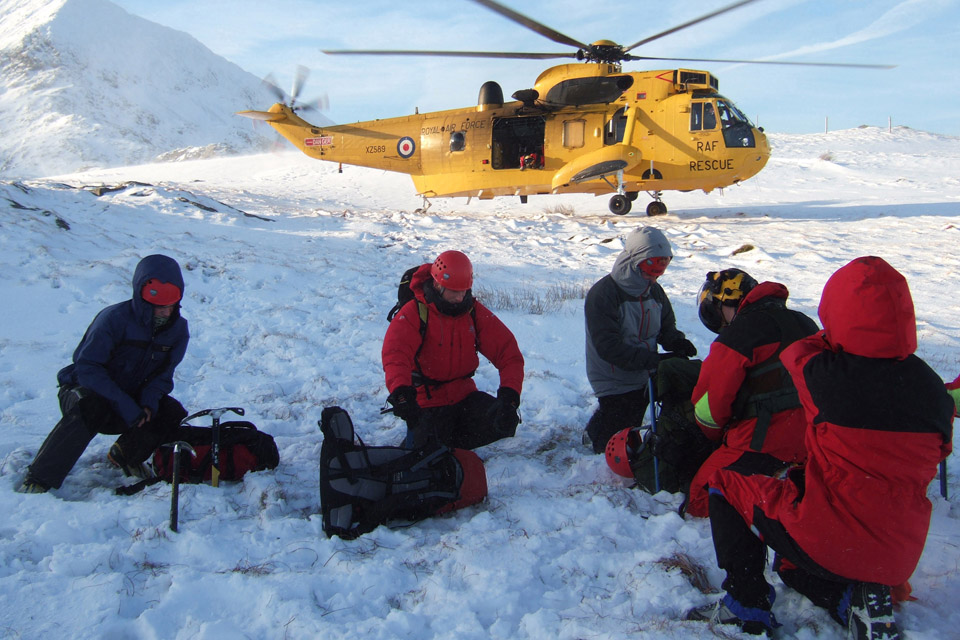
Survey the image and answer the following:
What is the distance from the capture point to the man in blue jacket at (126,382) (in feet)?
9.96

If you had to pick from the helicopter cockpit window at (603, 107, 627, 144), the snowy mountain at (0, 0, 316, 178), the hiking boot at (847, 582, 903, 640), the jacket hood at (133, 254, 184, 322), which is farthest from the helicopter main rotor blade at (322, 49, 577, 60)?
the snowy mountain at (0, 0, 316, 178)

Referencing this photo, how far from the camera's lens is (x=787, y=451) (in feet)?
8.52

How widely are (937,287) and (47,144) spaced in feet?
215

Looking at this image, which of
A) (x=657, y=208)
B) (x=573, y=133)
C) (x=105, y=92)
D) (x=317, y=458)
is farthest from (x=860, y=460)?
(x=105, y=92)

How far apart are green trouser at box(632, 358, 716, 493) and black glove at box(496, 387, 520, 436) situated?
0.72 m

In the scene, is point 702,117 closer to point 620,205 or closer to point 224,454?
point 620,205

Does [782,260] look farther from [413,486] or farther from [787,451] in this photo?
[413,486]

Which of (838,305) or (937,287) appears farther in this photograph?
(937,287)

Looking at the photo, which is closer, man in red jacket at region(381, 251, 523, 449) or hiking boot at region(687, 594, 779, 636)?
hiking boot at region(687, 594, 779, 636)

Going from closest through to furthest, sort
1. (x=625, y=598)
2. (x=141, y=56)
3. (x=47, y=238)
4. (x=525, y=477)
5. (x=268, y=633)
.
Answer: (x=268, y=633) → (x=625, y=598) → (x=525, y=477) → (x=47, y=238) → (x=141, y=56)

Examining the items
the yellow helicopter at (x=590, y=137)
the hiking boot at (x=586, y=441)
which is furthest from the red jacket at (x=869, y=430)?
the yellow helicopter at (x=590, y=137)

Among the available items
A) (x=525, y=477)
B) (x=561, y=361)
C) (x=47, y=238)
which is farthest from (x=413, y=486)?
(x=47, y=238)

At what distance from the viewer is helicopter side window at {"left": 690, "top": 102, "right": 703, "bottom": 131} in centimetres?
1172

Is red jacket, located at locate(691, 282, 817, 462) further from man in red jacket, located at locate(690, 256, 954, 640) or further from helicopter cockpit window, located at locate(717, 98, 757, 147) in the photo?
helicopter cockpit window, located at locate(717, 98, 757, 147)
